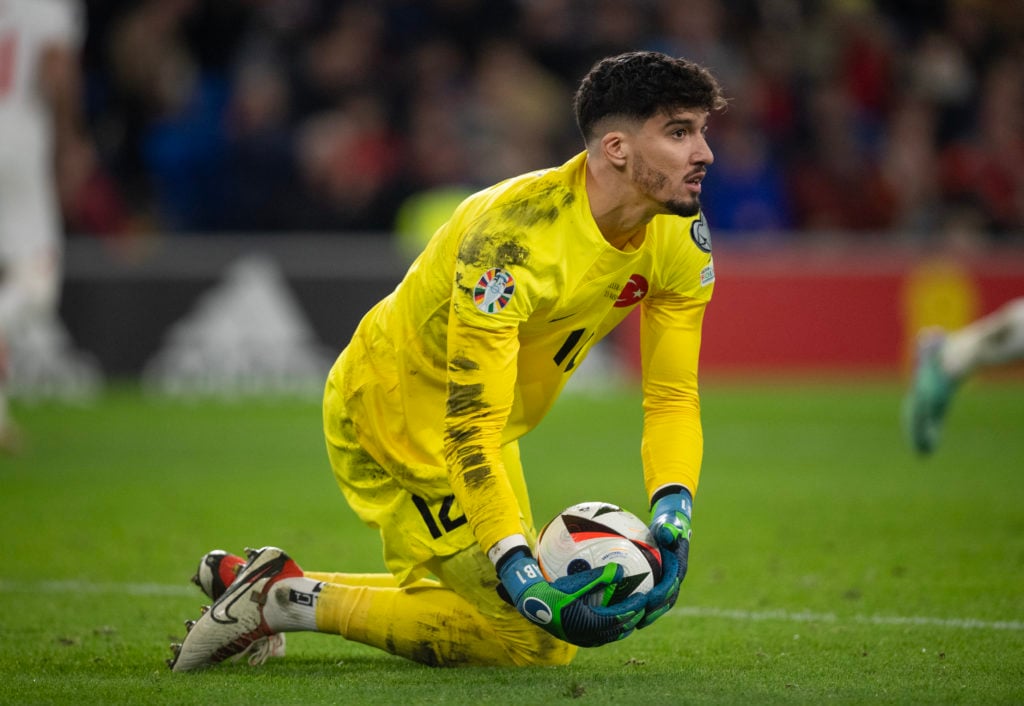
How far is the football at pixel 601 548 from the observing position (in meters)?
4.10

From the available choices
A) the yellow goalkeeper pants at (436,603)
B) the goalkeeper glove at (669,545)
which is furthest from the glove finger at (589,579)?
the yellow goalkeeper pants at (436,603)

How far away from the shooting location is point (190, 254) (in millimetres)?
14117

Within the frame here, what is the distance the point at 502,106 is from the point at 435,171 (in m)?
1.12

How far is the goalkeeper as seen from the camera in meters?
4.09

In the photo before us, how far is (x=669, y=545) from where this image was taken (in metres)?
4.26

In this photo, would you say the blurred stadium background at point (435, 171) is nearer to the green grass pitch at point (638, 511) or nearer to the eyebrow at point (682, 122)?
the green grass pitch at point (638, 511)

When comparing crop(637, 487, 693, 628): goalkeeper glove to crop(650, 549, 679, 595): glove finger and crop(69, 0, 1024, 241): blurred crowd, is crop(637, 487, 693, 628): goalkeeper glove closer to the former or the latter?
crop(650, 549, 679, 595): glove finger

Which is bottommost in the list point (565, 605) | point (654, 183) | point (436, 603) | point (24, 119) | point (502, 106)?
point (436, 603)

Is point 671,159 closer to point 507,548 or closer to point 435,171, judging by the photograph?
point 507,548

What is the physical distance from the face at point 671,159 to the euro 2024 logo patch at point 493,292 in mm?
498

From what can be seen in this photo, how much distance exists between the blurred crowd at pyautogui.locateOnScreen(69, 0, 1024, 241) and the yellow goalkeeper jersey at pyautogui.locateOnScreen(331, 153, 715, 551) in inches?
407

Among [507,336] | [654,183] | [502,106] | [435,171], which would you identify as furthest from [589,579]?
[502,106]

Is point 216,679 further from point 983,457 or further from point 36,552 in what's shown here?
point 983,457

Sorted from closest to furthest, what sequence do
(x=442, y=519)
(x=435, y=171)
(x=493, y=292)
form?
(x=493, y=292) → (x=442, y=519) → (x=435, y=171)
